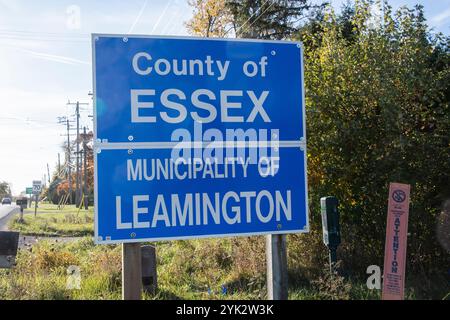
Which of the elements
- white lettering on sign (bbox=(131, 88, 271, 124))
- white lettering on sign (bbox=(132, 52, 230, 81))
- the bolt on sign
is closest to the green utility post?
the bolt on sign

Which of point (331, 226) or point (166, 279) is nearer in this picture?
point (331, 226)

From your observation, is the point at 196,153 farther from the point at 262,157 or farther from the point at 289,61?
the point at 289,61

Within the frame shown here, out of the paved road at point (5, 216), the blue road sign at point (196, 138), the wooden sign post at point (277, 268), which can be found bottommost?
the paved road at point (5, 216)

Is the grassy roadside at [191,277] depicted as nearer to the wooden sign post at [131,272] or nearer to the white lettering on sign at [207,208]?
the white lettering on sign at [207,208]

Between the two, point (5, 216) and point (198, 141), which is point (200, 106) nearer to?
point (198, 141)

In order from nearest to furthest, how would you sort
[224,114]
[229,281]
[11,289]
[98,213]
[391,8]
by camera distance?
[98,213], [224,114], [11,289], [229,281], [391,8]

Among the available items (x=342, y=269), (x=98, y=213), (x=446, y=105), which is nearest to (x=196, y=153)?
(x=98, y=213)

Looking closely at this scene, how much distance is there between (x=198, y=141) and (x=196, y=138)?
0.08 ft

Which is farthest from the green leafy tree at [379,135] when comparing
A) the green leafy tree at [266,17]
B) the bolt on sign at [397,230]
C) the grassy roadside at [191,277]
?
the green leafy tree at [266,17]

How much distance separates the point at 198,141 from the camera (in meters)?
3.33

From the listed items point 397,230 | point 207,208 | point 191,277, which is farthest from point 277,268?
point 191,277

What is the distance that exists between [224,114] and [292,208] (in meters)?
0.81

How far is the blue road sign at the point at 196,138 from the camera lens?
10.4 feet
